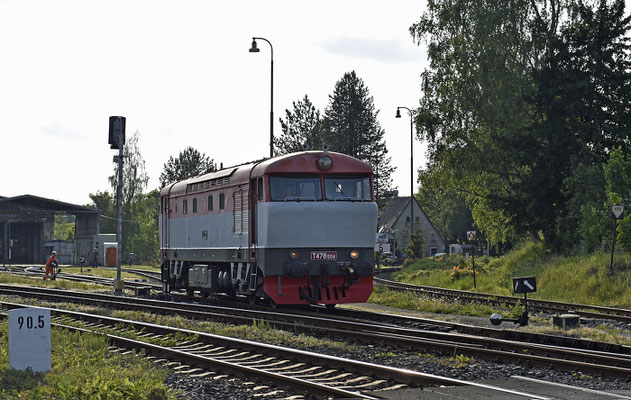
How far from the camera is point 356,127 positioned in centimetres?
7225

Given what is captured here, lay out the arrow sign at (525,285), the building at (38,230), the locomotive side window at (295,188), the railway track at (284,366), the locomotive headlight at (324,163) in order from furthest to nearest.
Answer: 1. the building at (38,230)
2. the locomotive headlight at (324,163)
3. the locomotive side window at (295,188)
4. the arrow sign at (525,285)
5. the railway track at (284,366)

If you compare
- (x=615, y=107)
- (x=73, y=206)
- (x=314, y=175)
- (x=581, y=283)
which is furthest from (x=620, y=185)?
(x=73, y=206)

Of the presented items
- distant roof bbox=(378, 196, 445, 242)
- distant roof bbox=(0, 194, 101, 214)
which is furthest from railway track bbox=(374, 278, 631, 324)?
distant roof bbox=(378, 196, 445, 242)

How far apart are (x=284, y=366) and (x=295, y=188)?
845cm

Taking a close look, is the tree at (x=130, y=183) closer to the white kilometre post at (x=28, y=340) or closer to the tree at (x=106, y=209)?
the tree at (x=106, y=209)

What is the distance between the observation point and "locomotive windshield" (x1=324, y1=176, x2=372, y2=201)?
19828 millimetres

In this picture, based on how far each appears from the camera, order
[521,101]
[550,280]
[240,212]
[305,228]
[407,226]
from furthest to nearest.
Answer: [407,226], [521,101], [550,280], [240,212], [305,228]

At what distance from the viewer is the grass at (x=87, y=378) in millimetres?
8992

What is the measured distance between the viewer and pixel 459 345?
1263 cm

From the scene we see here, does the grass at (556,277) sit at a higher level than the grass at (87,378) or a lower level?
higher

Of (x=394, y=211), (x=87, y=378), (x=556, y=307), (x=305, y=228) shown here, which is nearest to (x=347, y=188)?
(x=305, y=228)

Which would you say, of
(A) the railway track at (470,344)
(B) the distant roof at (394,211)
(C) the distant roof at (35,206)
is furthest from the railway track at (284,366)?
(B) the distant roof at (394,211)

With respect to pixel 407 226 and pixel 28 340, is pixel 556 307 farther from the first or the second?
pixel 407 226

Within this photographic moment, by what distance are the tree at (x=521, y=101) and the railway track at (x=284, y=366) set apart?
909 inches
